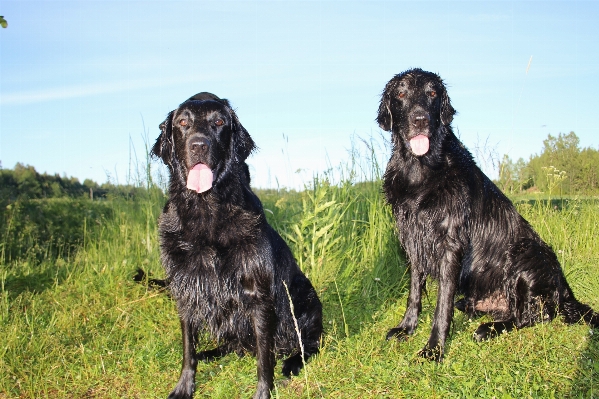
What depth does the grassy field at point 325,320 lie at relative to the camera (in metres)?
3.40

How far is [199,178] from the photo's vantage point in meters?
3.15

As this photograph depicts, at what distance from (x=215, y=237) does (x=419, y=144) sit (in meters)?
1.87

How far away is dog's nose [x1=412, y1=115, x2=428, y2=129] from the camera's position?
4.01 metres

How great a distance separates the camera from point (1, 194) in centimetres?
727

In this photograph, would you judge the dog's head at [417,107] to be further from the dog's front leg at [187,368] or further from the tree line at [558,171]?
the tree line at [558,171]

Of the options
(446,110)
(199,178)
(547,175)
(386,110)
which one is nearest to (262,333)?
(199,178)

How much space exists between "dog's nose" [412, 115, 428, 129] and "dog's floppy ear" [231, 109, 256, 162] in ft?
4.62

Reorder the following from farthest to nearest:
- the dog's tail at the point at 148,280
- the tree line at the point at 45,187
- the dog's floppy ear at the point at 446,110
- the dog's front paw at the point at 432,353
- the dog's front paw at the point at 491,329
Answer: the tree line at the point at 45,187 < the dog's tail at the point at 148,280 < the dog's floppy ear at the point at 446,110 < the dog's front paw at the point at 491,329 < the dog's front paw at the point at 432,353

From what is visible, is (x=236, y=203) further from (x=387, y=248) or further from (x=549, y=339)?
(x=387, y=248)

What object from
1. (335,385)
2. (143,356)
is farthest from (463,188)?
(143,356)

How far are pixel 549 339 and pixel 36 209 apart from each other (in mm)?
7165

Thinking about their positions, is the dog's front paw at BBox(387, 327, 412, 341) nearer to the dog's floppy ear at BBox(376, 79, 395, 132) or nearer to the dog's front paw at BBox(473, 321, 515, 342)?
the dog's front paw at BBox(473, 321, 515, 342)

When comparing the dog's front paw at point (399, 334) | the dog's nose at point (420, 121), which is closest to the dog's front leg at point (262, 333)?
the dog's front paw at point (399, 334)

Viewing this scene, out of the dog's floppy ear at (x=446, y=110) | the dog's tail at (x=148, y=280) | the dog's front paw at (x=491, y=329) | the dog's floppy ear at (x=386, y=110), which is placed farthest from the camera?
the dog's tail at (x=148, y=280)
